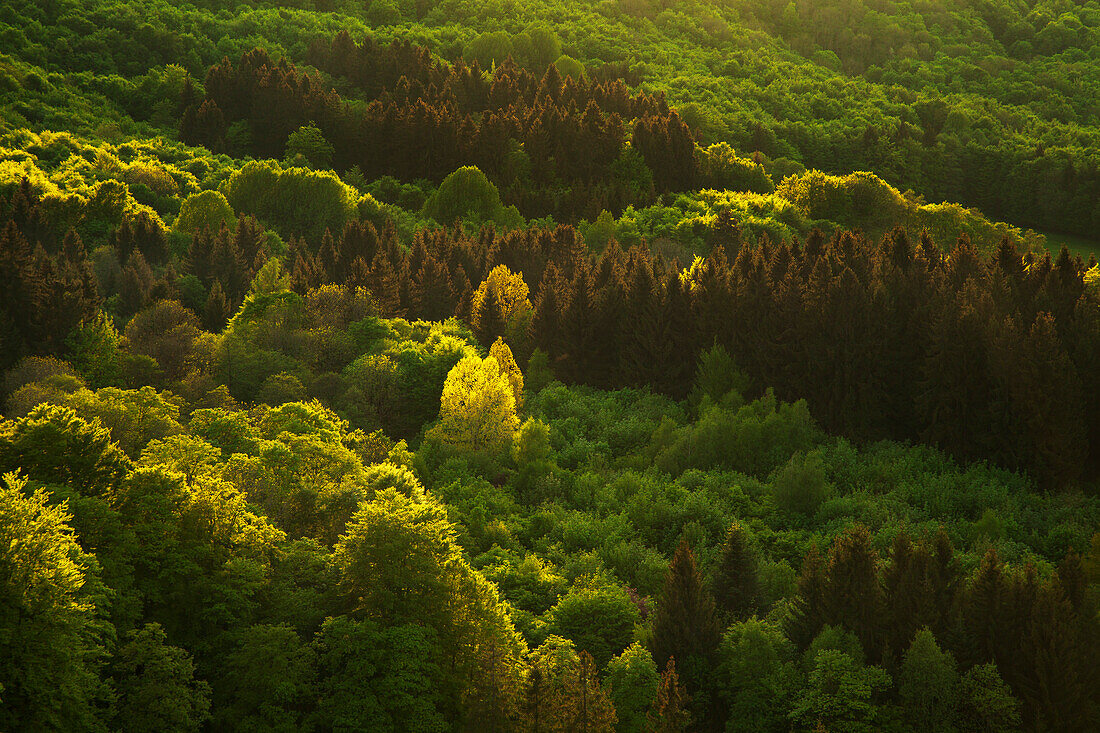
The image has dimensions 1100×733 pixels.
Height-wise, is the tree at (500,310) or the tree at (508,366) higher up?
the tree at (508,366)

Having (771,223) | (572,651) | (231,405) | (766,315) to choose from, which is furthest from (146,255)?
(572,651)

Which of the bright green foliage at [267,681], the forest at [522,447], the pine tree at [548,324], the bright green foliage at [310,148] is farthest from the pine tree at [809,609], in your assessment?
the bright green foliage at [310,148]

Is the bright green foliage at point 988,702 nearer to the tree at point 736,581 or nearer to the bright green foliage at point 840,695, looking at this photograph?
the bright green foliage at point 840,695

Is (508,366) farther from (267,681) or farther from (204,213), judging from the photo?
(204,213)

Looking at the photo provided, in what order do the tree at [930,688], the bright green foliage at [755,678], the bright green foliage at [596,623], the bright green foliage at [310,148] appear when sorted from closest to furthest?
the tree at [930,688] < the bright green foliage at [755,678] < the bright green foliage at [596,623] < the bright green foliage at [310,148]

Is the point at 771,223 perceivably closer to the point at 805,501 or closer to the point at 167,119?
the point at 805,501

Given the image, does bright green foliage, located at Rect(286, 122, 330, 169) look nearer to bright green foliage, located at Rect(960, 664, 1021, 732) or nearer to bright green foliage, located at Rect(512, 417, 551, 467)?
bright green foliage, located at Rect(512, 417, 551, 467)
